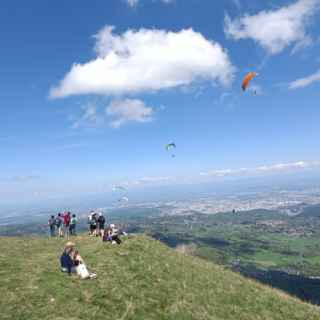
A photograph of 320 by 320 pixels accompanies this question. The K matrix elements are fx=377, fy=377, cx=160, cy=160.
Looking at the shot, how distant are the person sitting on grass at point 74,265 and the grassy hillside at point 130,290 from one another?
1.70 ft

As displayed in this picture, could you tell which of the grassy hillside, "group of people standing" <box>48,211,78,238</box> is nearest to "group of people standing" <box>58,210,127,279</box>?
"group of people standing" <box>48,211,78,238</box>

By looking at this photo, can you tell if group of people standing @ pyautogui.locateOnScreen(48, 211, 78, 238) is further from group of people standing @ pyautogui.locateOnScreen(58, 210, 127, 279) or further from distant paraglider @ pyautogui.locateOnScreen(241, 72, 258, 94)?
distant paraglider @ pyautogui.locateOnScreen(241, 72, 258, 94)

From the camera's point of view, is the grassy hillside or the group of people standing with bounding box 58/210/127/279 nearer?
the grassy hillside

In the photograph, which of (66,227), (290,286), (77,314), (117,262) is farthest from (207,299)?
(290,286)

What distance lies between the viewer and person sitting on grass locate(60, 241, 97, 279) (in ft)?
74.0

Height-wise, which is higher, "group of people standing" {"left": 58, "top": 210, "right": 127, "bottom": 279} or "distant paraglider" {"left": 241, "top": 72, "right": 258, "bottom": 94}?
"distant paraglider" {"left": 241, "top": 72, "right": 258, "bottom": 94}

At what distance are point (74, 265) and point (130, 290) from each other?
12.9ft

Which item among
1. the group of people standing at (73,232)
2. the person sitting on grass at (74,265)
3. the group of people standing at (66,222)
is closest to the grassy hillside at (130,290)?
the person sitting on grass at (74,265)

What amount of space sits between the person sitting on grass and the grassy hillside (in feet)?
1.70

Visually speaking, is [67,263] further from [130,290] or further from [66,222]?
[66,222]

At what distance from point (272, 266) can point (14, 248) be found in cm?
17182

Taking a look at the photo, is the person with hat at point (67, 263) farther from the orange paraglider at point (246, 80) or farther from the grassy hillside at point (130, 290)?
the orange paraglider at point (246, 80)

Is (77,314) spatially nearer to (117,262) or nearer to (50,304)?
(50,304)

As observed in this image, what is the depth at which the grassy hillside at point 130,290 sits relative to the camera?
18.2 m
